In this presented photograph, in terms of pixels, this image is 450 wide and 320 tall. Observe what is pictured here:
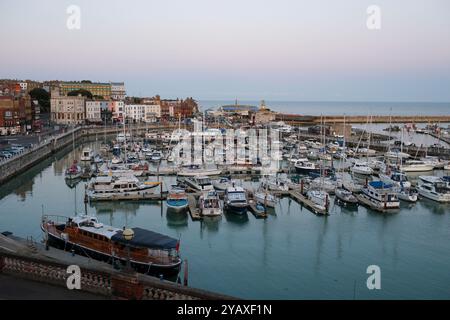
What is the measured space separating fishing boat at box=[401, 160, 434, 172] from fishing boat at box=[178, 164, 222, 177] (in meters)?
15.4

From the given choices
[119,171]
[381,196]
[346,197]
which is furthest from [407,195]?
[119,171]

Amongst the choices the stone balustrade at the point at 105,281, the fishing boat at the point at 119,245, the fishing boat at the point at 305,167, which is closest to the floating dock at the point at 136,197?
the fishing boat at the point at 119,245

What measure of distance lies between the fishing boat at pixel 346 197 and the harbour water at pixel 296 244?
0.58 m

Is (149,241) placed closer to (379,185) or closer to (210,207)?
(210,207)

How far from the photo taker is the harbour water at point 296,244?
15.6m

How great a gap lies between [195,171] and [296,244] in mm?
16129

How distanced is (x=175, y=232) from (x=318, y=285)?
8202 mm

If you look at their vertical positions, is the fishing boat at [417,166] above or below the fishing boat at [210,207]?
above

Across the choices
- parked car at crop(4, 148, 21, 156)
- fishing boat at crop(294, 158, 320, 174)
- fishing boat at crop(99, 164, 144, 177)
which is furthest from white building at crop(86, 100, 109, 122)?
fishing boat at crop(294, 158, 320, 174)

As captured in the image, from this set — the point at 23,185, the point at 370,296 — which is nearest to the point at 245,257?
the point at 370,296

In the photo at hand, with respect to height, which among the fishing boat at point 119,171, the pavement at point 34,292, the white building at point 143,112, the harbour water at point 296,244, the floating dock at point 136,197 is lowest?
the harbour water at point 296,244

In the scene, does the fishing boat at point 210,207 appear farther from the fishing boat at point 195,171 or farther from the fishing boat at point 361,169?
the fishing boat at point 361,169

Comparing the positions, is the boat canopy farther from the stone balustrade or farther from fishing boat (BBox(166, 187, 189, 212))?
the stone balustrade

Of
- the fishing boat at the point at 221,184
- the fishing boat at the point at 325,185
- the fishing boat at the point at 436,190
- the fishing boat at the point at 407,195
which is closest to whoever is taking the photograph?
the fishing boat at the point at 407,195
